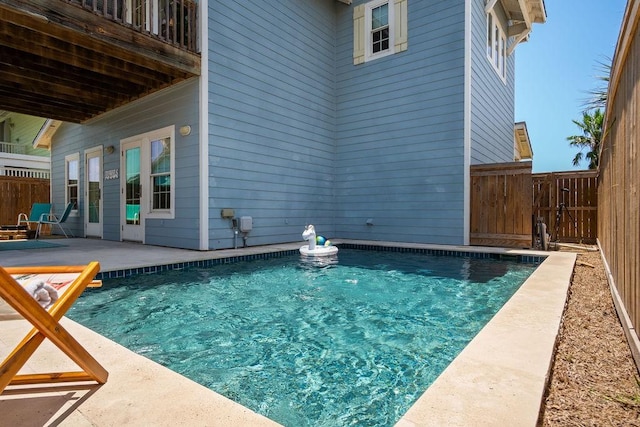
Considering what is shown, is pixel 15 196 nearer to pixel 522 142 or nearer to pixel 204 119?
pixel 204 119

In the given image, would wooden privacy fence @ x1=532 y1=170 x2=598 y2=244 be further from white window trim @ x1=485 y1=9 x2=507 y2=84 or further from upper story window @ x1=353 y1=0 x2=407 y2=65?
upper story window @ x1=353 y1=0 x2=407 y2=65

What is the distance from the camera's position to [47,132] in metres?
10.4

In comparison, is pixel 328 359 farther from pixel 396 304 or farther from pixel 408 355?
pixel 396 304

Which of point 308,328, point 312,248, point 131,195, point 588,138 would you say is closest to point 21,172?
point 131,195

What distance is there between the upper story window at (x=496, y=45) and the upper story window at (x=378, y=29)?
6.98ft

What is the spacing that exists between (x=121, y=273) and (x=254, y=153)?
332 cm

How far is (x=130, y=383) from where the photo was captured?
1521 mm

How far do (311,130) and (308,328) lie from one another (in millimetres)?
6119

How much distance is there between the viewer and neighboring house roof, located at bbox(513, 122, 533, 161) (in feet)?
41.0

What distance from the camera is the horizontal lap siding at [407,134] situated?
7035mm

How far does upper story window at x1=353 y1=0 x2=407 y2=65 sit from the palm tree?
12.9 metres

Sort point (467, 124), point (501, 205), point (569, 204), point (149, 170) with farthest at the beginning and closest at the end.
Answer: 1. point (569, 204)
2. point (149, 170)
3. point (467, 124)
4. point (501, 205)

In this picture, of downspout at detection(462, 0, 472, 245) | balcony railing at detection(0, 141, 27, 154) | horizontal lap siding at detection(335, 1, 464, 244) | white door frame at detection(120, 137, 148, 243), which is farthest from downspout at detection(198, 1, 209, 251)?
balcony railing at detection(0, 141, 27, 154)

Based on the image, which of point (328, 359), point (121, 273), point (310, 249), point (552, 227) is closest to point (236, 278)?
point (121, 273)
